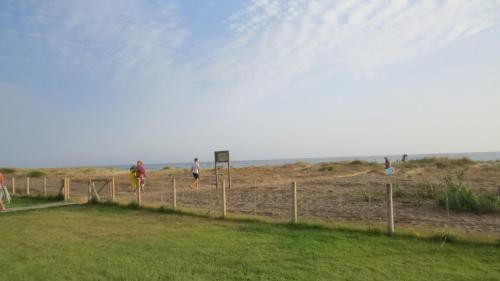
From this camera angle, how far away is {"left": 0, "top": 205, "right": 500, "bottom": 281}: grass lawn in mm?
6500

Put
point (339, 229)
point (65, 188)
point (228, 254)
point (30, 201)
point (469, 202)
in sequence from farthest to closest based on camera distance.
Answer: point (30, 201) < point (65, 188) < point (469, 202) < point (339, 229) < point (228, 254)

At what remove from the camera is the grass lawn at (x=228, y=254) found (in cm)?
650

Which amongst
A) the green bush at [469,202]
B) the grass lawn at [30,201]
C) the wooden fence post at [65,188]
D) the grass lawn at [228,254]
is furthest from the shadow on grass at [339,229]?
the grass lawn at [30,201]

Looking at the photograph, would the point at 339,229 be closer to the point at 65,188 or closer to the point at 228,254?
the point at 228,254

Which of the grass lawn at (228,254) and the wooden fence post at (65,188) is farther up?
the wooden fence post at (65,188)

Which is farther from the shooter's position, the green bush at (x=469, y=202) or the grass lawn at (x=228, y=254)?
the green bush at (x=469, y=202)

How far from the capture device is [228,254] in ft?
25.2

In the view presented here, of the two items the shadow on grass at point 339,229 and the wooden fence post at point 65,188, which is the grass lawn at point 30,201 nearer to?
the wooden fence post at point 65,188

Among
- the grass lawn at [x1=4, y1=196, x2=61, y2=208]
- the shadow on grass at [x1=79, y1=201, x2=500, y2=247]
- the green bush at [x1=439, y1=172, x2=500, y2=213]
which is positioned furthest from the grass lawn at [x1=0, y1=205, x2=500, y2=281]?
the grass lawn at [x1=4, y1=196, x2=61, y2=208]

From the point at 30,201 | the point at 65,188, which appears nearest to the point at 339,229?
the point at 65,188

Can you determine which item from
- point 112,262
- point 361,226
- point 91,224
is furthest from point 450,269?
point 91,224

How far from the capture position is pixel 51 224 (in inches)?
458

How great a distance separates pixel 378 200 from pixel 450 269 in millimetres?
9521

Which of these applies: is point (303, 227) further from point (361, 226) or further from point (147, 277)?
point (147, 277)
